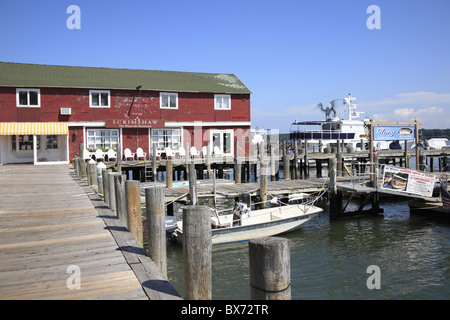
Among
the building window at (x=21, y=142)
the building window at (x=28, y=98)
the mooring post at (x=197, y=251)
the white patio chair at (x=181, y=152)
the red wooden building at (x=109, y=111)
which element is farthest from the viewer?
the white patio chair at (x=181, y=152)

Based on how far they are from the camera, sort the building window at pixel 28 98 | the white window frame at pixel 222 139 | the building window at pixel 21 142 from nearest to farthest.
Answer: the building window at pixel 28 98, the building window at pixel 21 142, the white window frame at pixel 222 139

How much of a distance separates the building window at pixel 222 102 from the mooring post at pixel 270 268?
30493 mm

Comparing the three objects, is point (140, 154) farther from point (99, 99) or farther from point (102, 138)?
point (99, 99)

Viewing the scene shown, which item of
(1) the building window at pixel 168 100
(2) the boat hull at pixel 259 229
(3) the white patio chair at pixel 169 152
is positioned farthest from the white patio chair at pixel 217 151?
(2) the boat hull at pixel 259 229

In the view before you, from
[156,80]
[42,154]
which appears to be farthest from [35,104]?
[156,80]

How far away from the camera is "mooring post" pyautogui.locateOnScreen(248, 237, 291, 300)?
345 centimetres

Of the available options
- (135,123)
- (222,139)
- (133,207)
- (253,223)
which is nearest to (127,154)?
(135,123)

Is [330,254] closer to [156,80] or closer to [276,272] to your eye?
[276,272]

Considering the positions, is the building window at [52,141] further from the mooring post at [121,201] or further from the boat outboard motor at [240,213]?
the mooring post at [121,201]

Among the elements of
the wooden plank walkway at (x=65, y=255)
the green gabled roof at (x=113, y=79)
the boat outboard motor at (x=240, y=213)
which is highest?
the green gabled roof at (x=113, y=79)

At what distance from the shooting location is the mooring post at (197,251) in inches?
171

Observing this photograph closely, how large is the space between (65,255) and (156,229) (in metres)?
1.57

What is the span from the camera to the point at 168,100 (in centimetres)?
3234

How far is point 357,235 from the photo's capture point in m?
15.4
